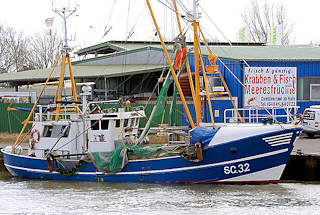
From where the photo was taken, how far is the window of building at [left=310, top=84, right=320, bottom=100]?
31.6m

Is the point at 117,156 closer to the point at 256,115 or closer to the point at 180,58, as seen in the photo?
the point at 180,58

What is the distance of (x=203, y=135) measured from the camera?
62.3 ft

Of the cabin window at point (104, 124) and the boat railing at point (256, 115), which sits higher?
the boat railing at point (256, 115)

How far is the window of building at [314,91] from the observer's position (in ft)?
104

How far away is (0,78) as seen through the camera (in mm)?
36688

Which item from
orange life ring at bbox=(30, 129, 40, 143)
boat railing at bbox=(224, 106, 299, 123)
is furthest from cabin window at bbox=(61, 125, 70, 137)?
boat railing at bbox=(224, 106, 299, 123)

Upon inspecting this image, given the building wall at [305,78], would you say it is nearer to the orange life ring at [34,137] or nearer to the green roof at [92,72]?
the green roof at [92,72]

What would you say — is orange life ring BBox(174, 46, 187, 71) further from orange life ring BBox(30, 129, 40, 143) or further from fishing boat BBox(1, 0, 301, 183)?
orange life ring BBox(30, 129, 40, 143)

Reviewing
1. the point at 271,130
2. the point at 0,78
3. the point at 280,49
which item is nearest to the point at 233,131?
the point at 271,130

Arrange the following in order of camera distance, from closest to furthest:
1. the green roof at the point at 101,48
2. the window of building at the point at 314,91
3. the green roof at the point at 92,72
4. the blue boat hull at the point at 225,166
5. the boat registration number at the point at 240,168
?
the blue boat hull at the point at 225,166 → the boat registration number at the point at 240,168 → the window of building at the point at 314,91 → the green roof at the point at 92,72 → the green roof at the point at 101,48

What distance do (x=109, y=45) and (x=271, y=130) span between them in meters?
24.3

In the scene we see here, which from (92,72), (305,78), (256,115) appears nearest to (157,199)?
(256,115)

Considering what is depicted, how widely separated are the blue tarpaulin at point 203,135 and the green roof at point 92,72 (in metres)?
13.2

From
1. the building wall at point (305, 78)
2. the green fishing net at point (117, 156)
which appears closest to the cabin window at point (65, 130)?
the green fishing net at point (117, 156)
